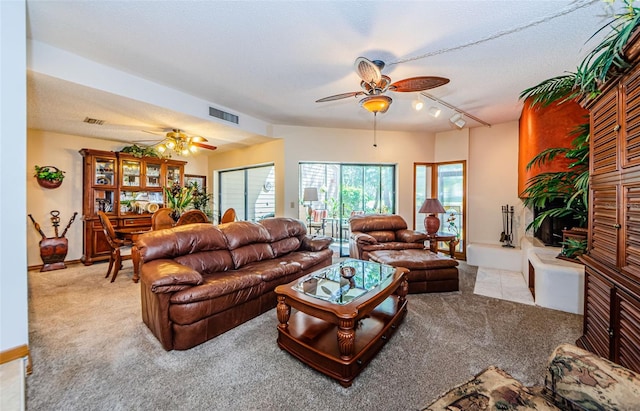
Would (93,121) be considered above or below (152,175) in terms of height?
above

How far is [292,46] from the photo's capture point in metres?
2.39

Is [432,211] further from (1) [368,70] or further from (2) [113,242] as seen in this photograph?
(2) [113,242]

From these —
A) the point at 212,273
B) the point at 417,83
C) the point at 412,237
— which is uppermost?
the point at 417,83

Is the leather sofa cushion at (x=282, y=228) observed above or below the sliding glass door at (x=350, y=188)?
below

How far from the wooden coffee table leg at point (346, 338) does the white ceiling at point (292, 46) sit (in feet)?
7.75

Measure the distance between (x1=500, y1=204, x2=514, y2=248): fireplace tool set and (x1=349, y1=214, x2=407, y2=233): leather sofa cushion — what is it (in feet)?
6.40

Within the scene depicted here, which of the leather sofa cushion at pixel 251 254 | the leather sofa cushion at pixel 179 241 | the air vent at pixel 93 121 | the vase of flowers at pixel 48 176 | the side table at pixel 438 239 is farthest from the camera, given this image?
the vase of flowers at pixel 48 176

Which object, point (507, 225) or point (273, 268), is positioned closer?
point (273, 268)

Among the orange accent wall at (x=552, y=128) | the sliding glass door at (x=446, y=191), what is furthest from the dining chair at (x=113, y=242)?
the orange accent wall at (x=552, y=128)

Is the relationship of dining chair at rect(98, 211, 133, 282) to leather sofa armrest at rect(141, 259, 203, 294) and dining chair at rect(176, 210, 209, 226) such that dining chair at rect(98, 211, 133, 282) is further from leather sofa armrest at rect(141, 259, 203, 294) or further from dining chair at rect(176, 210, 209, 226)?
leather sofa armrest at rect(141, 259, 203, 294)

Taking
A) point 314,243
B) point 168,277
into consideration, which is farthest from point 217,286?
point 314,243

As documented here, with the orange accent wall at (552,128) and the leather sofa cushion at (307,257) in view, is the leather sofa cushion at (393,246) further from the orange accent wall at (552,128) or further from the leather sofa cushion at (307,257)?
the orange accent wall at (552,128)

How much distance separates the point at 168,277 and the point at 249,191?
4569 millimetres

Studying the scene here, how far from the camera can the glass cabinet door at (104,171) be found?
4852 millimetres
